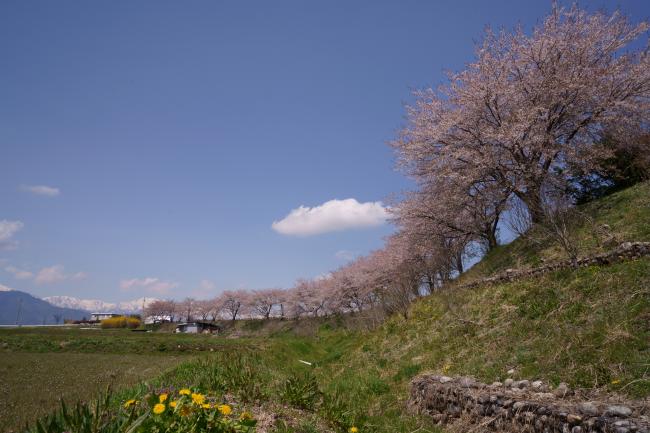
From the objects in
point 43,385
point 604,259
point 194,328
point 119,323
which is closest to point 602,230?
point 604,259

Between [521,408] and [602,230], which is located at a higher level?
[602,230]

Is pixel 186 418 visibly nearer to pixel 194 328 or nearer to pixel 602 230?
pixel 602 230

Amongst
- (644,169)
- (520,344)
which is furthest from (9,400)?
(644,169)

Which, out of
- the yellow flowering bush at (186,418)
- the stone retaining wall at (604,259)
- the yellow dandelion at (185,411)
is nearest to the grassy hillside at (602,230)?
the stone retaining wall at (604,259)

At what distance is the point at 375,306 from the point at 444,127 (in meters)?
10.1

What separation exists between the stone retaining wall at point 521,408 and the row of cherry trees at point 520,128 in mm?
7234

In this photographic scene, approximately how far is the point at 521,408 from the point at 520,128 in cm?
1230

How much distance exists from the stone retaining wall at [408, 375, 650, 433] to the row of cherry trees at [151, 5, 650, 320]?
23.7 ft

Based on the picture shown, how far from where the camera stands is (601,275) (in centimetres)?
867

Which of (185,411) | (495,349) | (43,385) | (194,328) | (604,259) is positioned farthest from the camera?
(194,328)

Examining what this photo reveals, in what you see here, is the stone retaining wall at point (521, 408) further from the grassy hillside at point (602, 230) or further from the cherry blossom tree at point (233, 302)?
the cherry blossom tree at point (233, 302)

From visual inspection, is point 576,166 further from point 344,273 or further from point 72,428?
point 344,273

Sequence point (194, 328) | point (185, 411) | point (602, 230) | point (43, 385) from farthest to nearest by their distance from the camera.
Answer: point (194, 328)
point (43, 385)
point (602, 230)
point (185, 411)

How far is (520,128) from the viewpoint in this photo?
605 inches
